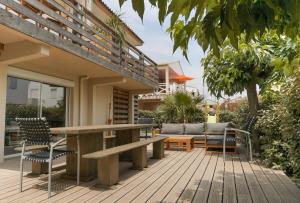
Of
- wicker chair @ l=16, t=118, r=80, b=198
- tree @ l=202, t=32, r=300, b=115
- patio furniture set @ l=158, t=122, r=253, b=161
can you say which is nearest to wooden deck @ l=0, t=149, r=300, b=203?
wicker chair @ l=16, t=118, r=80, b=198

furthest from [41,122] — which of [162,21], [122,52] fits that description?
[122,52]

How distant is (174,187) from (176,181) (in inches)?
15.2

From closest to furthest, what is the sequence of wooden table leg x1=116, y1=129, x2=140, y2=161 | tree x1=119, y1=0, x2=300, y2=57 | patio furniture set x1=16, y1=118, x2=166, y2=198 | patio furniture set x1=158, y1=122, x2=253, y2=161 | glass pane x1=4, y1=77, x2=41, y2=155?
tree x1=119, y1=0, x2=300, y2=57 < patio furniture set x1=16, y1=118, x2=166, y2=198 < wooden table leg x1=116, y1=129, x2=140, y2=161 < glass pane x1=4, y1=77, x2=41, y2=155 < patio furniture set x1=158, y1=122, x2=253, y2=161

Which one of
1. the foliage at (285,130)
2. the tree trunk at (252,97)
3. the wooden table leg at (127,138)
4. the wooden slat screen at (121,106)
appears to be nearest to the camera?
the foliage at (285,130)

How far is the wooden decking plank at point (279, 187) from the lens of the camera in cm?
345

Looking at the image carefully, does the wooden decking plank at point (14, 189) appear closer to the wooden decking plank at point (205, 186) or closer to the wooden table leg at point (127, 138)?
the wooden table leg at point (127, 138)

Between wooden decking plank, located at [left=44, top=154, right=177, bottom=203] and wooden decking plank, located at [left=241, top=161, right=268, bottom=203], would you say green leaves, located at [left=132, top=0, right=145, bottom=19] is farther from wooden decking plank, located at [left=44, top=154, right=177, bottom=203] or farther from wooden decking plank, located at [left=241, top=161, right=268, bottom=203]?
wooden decking plank, located at [left=241, top=161, right=268, bottom=203]

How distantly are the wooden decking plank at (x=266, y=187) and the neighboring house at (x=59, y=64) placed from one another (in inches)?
188

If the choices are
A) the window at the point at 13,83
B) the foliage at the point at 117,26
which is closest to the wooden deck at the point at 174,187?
the window at the point at 13,83

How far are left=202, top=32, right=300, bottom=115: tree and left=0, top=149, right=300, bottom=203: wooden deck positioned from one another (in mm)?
2381

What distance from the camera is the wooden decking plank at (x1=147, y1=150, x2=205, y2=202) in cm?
354

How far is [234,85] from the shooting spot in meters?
7.04

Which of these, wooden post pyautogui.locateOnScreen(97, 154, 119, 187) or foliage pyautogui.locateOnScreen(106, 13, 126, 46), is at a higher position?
foliage pyautogui.locateOnScreen(106, 13, 126, 46)

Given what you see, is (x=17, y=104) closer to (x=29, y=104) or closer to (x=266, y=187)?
(x=29, y=104)
